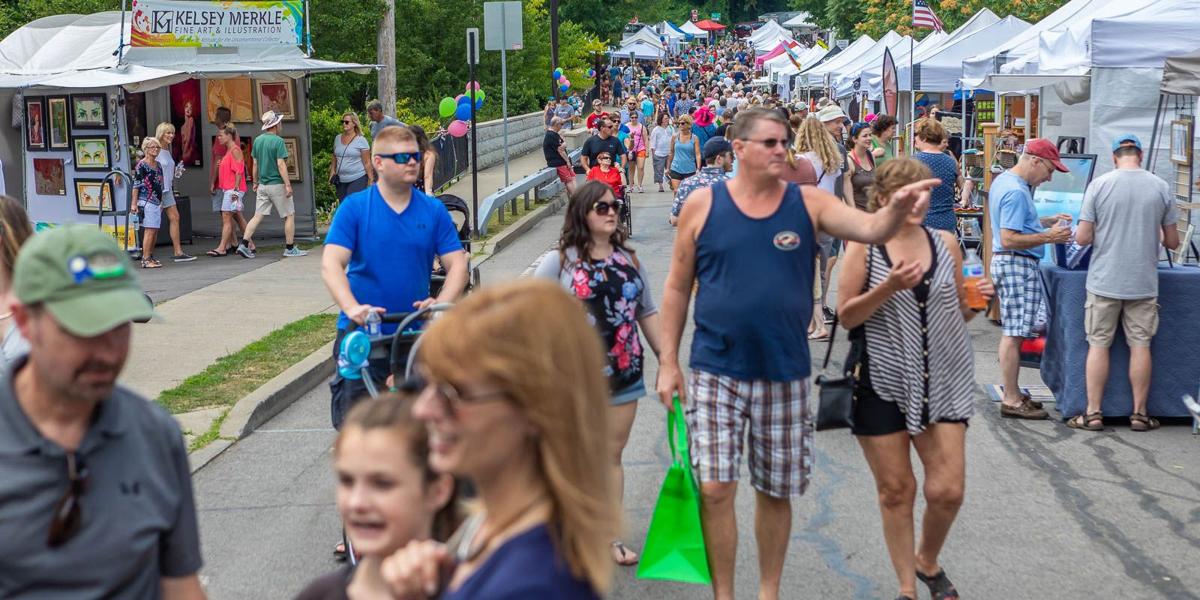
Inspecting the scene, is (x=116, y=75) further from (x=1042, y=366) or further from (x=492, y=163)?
(x=492, y=163)

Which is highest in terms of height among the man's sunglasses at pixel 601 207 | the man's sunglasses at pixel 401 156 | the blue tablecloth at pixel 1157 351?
the man's sunglasses at pixel 401 156

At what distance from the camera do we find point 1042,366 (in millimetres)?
9594

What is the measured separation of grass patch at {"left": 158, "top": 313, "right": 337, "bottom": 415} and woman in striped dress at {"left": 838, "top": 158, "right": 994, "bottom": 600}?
5.06 meters

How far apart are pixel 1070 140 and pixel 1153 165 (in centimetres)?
140

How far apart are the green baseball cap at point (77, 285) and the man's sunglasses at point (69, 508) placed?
10.8 inches

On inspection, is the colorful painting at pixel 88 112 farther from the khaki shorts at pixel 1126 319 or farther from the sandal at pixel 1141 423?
the sandal at pixel 1141 423

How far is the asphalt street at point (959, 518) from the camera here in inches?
244

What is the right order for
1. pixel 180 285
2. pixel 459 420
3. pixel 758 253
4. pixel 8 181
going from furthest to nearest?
1. pixel 8 181
2. pixel 180 285
3. pixel 758 253
4. pixel 459 420

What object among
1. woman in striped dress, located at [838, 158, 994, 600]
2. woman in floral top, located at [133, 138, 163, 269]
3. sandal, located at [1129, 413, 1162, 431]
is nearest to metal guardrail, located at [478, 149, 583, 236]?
woman in floral top, located at [133, 138, 163, 269]

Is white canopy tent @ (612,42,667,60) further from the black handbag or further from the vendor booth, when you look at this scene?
the black handbag

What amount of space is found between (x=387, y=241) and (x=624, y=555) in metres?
1.77

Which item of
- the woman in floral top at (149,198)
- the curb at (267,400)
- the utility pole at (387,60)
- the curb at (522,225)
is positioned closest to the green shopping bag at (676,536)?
the curb at (267,400)

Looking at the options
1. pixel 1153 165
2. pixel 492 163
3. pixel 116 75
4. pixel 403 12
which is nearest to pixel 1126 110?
pixel 1153 165

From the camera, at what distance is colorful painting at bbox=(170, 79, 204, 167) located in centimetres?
2039
